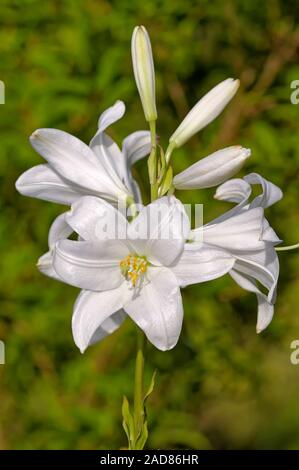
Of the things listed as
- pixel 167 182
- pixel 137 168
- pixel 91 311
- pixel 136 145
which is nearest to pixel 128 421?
pixel 91 311

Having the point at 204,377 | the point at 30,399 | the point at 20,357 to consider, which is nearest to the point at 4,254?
the point at 20,357

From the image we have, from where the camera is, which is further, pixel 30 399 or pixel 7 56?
pixel 30 399

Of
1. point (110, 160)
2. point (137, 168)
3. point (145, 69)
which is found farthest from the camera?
point (137, 168)

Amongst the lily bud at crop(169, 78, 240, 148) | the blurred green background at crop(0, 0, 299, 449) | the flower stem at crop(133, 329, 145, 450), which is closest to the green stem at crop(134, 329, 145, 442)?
the flower stem at crop(133, 329, 145, 450)

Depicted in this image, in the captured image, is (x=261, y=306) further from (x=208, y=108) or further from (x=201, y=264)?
(x=208, y=108)

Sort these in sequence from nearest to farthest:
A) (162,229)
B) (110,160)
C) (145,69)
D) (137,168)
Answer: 1. (162,229)
2. (145,69)
3. (110,160)
4. (137,168)

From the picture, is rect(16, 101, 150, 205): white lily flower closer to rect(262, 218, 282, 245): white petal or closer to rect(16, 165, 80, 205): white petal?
rect(16, 165, 80, 205): white petal
